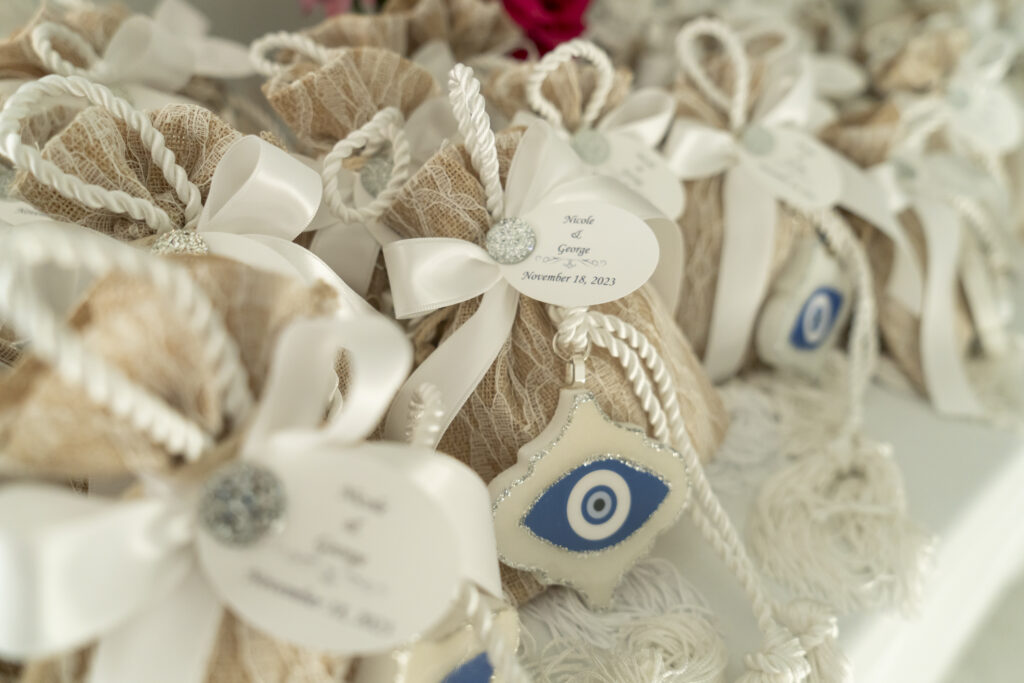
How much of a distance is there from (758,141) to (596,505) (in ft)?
1.53

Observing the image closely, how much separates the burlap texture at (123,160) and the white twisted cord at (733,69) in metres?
0.49

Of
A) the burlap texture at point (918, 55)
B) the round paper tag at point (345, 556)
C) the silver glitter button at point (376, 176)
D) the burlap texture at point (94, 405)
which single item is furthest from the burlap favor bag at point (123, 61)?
the burlap texture at point (918, 55)

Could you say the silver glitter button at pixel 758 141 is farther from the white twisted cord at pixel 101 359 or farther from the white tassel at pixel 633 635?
the white twisted cord at pixel 101 359

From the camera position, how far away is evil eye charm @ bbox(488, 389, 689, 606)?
52 centimetres

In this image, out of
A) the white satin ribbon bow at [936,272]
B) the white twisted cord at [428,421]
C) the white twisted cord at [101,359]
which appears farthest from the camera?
the white satin ribbon bow at [936,272]

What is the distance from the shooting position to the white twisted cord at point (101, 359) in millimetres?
295

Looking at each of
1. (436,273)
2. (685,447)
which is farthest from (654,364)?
(436,273)

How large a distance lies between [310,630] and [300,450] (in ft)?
0.26

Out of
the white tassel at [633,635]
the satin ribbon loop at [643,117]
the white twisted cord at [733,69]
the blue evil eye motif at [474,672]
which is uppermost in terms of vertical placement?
the white twisted cord at [733,69]

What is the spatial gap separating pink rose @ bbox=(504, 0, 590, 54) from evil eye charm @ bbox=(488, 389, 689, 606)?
50 centimetres

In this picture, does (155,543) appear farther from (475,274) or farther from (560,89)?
(560,89)

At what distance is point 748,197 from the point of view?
30.4 inches

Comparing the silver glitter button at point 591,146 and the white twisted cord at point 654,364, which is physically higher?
the silver glitter button at point 591,146

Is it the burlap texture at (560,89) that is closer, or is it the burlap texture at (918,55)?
the burlap texture at (560,89)
